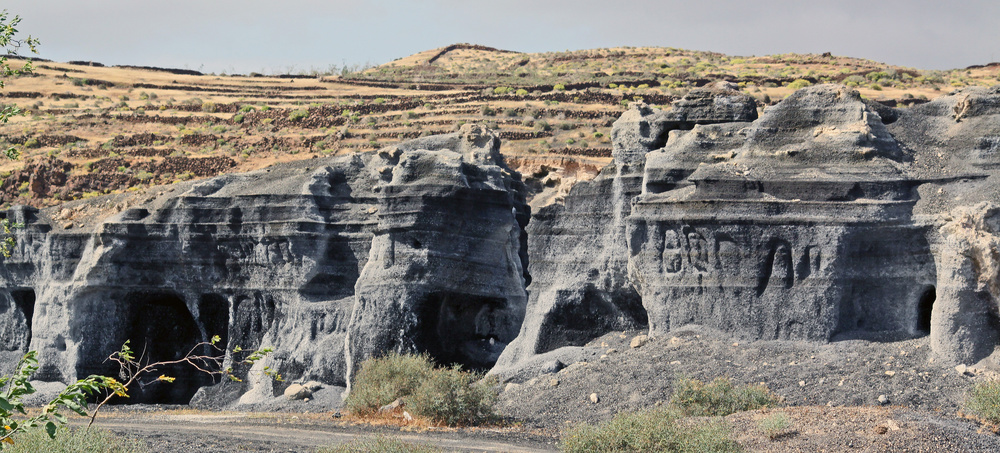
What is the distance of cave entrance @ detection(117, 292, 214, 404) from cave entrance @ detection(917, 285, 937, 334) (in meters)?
19.9

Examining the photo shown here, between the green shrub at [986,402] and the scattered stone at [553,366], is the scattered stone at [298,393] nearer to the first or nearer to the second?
the scattered stone at [553,366]

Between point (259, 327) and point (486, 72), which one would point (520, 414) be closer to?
point (259, 327)

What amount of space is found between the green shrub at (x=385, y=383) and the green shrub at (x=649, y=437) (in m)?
8.15

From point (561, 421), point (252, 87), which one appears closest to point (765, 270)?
point (561, 421)

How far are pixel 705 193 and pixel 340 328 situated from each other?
11298mm

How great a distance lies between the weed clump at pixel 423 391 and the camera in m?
24.0

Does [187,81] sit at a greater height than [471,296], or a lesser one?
greater

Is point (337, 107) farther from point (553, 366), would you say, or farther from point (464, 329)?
point (553, 366)

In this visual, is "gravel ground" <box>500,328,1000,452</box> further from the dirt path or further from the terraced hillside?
the terraced hillside

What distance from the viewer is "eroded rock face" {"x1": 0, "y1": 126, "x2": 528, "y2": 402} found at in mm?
30219

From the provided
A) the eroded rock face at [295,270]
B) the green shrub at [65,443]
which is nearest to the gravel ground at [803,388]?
the eroded rock face at [295,270]

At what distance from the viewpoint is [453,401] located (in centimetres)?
2406

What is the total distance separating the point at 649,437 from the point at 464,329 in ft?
44.6

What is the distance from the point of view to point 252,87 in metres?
83.9
